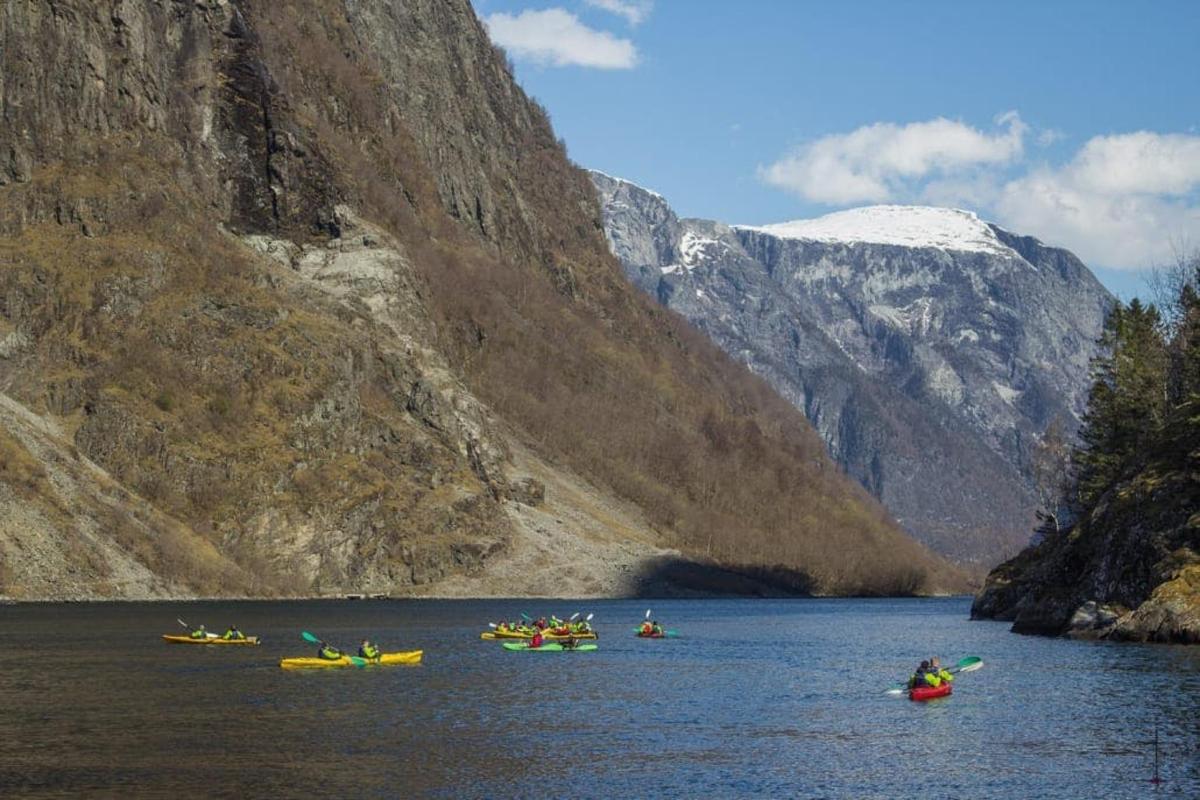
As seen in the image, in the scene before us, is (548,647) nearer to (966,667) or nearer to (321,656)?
(321,656)

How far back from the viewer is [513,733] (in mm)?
75250

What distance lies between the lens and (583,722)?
80.1 meters

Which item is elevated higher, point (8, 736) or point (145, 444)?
point (145, 444)

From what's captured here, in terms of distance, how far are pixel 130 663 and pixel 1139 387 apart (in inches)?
4020

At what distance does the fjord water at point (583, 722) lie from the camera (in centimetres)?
6209

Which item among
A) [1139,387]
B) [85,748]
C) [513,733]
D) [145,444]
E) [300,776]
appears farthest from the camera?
[145,444]

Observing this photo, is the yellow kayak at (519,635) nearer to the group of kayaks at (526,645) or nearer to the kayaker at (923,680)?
the group of kayaks at (526,645)

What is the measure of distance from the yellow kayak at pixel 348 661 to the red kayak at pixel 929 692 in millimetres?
36348

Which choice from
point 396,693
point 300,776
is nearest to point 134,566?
point 396,693

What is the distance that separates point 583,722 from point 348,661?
3133cm

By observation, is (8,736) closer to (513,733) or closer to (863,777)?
(513,733)

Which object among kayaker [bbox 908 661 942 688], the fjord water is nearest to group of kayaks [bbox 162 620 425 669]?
the fjord water

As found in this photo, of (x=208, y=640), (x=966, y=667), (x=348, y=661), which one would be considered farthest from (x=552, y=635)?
(x=966, y=667)

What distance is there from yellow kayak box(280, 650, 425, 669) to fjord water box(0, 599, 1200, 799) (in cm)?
186
